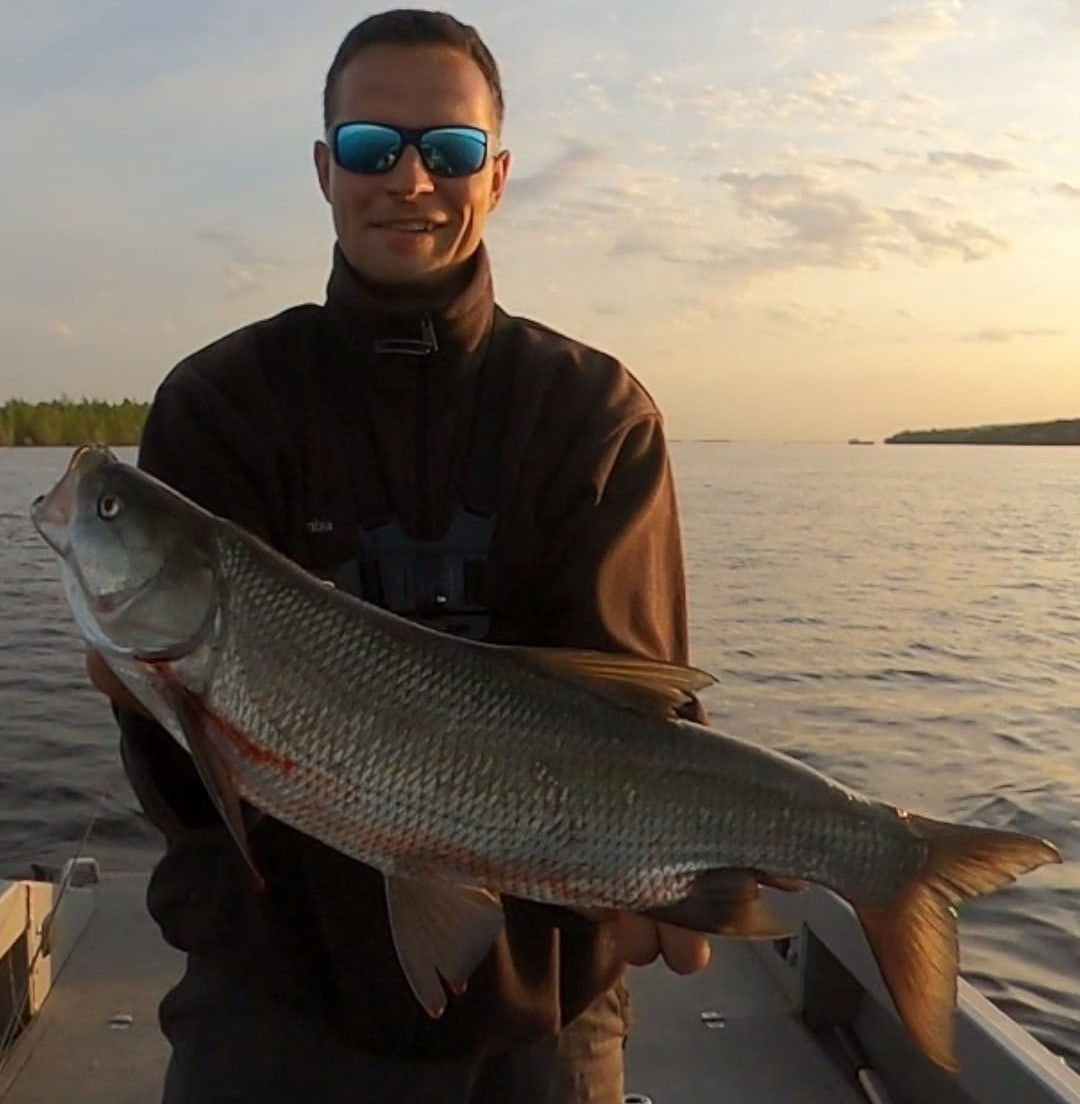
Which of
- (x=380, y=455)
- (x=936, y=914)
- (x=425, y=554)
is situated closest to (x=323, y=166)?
(x=380, y=455)

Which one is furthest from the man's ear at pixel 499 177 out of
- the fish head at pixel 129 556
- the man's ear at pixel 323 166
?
the fish head at pixel 129 556

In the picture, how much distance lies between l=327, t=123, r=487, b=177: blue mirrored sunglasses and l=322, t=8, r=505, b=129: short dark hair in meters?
0.18

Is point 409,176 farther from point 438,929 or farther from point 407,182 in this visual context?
point 438,929

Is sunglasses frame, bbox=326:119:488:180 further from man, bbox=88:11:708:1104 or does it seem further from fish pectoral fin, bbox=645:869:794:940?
fish pectoral fin, bbox=645:869:794:940

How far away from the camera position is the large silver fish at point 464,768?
8.70ft

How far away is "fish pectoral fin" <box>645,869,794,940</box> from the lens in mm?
2748

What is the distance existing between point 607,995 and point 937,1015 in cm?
88

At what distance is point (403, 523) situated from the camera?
3.28 m

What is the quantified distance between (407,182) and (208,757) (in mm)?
1403

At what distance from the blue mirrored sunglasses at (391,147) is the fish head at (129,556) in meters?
0.95

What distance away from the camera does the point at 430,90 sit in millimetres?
3342

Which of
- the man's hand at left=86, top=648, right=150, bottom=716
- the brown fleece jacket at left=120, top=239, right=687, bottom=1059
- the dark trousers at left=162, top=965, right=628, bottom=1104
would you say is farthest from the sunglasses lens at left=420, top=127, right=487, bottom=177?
the dark trousers at left=162, top=965, right=628, bottom=1104

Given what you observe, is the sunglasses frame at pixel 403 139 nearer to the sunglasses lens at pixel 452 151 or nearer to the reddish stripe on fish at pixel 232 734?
the sunglasses lens at pixel 452 151

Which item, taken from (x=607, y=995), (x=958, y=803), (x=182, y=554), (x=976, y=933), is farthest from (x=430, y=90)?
(x=958, y=803)
